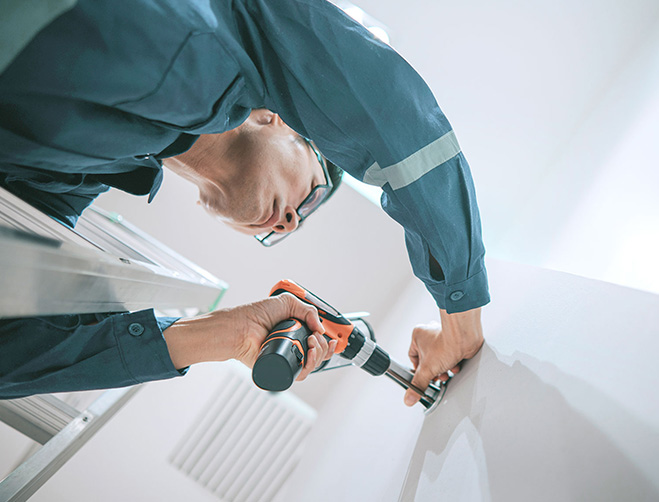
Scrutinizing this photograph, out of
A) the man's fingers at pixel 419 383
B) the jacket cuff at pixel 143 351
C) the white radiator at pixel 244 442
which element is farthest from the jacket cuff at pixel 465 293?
the white radiator at pixel 244 442

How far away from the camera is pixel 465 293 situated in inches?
36.9

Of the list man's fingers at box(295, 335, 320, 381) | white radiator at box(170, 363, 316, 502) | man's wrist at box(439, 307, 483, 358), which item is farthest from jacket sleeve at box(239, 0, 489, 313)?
white radiator at box(170, 363, 316, 502)

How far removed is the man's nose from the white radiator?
1190 mm

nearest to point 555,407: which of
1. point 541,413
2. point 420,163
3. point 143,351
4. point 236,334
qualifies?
point 541,413

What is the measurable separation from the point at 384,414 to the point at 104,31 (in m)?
1.22

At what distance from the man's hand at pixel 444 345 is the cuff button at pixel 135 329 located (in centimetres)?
62

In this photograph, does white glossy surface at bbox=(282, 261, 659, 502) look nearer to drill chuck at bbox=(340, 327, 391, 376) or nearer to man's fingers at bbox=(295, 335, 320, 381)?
drill chuck at bbox=(340, 327, 391, 376)

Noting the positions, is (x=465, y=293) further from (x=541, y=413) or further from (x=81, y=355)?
(x=81, y=355)

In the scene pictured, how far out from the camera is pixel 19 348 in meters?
0.96

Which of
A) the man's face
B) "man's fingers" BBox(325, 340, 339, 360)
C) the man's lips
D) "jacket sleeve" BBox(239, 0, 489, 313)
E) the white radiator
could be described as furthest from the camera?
the white radiator

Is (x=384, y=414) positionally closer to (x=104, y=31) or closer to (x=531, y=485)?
(x=531, y=485)

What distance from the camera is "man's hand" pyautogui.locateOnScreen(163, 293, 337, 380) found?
99 centimetres

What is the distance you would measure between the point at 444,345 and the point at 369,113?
0.57 m

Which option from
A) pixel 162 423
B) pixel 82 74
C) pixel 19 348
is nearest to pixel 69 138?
pixel 82 74
